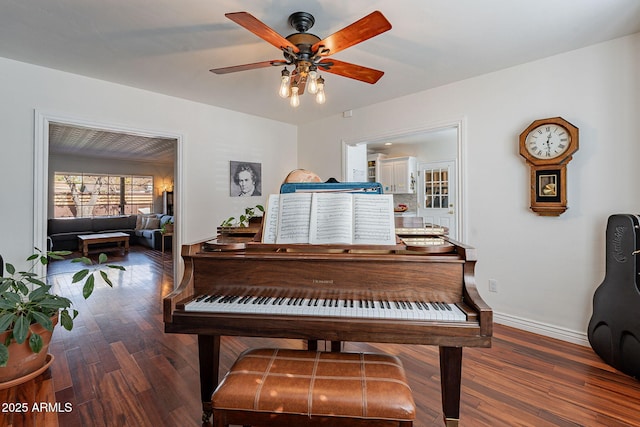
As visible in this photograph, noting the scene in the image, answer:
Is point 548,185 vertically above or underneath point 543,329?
above

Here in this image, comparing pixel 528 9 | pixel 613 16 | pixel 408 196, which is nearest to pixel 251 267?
pixel 528 9

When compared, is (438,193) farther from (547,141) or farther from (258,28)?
(258,28)

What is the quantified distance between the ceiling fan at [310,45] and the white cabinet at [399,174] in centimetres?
419

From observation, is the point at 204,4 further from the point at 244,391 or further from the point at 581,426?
the point at 581,426

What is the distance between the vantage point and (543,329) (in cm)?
267

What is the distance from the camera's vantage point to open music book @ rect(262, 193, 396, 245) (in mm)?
1512

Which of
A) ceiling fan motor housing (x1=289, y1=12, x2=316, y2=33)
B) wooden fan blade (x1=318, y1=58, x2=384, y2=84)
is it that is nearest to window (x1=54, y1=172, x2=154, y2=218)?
ceiling fan motor housing (x1=289, y1=12, x2=316, y2=33)

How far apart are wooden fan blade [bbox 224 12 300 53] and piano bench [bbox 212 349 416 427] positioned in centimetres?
160

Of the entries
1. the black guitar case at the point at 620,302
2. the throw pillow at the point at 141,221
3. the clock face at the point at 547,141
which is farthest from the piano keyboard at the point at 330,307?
the throw pillow at the point at 141,221

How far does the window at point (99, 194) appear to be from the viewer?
8172 millimetres

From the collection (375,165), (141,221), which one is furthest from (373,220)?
(141,221)

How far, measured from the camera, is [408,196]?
6.50 meters

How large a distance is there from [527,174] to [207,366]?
9.83 ft

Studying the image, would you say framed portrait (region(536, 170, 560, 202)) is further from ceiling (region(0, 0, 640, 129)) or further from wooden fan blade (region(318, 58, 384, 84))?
wooden fan blade (region(318, 58, 384, 84))
